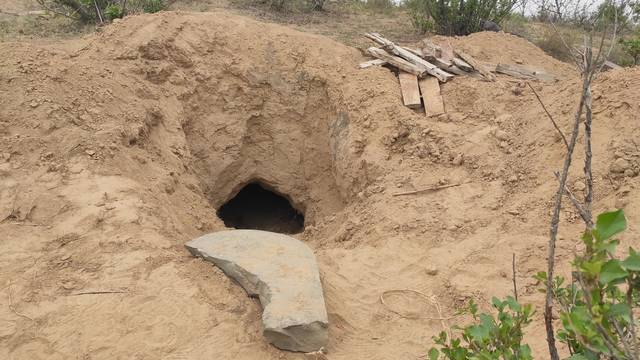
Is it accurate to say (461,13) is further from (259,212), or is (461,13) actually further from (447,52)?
(259,212)

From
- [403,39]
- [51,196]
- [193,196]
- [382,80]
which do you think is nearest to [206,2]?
[403,39]

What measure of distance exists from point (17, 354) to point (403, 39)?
27.1 ft

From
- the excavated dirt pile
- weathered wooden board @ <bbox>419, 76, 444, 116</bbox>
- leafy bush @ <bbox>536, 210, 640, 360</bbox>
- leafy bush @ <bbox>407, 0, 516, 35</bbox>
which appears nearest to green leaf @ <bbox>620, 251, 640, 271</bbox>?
leafy bush @ <bbox>536, 210, 640, 360</bbox>

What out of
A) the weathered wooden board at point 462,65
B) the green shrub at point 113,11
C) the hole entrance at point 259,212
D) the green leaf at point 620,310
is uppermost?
the green shrub at point 113,11

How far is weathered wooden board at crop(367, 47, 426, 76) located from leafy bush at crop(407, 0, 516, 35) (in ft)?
10.4

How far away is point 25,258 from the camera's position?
4086 millimetres

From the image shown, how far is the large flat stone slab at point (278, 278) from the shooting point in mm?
3463

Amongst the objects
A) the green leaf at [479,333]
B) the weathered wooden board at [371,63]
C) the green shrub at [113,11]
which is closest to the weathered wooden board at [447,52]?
the weathered wooden board at [371,63]

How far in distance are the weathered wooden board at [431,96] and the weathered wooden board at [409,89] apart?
0.08m

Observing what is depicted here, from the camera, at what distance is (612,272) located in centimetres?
145

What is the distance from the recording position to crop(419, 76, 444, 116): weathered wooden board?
20.8 ft

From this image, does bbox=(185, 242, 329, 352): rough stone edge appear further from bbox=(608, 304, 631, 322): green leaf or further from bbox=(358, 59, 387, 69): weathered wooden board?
bbox=(358, 59, 387, 69): weathered wooden board

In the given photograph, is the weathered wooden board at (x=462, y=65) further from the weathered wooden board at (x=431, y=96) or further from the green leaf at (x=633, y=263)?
the green leaf at (x=633, y=263)

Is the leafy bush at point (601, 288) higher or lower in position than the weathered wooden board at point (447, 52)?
lower
